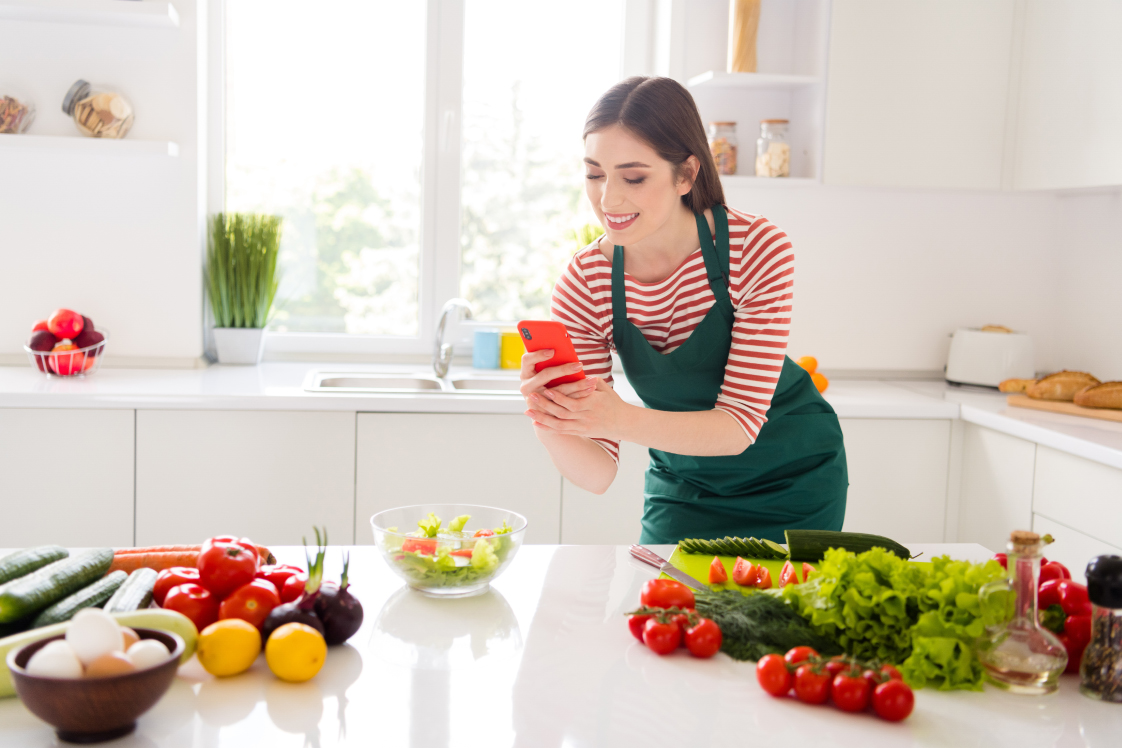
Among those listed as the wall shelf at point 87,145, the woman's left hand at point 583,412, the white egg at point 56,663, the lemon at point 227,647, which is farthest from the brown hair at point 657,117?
the wall shelf at point 87,145

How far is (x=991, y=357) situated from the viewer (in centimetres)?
302

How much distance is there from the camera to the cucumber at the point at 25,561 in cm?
104

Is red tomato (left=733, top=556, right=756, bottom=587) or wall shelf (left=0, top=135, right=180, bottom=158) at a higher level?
wall shelf (left=0, top=135, right=180, bottom=158)

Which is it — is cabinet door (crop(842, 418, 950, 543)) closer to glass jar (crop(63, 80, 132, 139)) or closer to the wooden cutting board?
the wooden cutting board

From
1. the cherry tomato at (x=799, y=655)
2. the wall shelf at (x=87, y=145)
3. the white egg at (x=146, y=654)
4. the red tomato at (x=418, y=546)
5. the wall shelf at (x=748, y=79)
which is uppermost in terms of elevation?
the wall shelf at (x=748, y=79)

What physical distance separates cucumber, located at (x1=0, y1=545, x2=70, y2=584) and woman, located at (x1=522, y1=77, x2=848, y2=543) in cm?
64

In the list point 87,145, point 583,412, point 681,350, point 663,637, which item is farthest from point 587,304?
point 87,145

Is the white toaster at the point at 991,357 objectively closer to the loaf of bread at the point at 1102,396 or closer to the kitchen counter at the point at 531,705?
the loaf of bread at the point at 1102,396

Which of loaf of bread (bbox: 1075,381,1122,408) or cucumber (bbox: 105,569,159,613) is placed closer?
cucumber (bbox: 105,569,159,613)

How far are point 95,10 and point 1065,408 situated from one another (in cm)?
289

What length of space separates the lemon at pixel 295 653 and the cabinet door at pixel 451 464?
1522 mm

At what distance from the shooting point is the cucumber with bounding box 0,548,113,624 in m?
0.96

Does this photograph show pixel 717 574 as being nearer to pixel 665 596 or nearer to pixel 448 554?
pixel 665 596

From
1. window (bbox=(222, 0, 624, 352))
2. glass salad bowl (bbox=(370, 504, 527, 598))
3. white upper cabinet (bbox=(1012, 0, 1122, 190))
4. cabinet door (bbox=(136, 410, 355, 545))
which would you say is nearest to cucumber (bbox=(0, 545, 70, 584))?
glass salad bowl (bbox=(370, 504, 527, 598))
